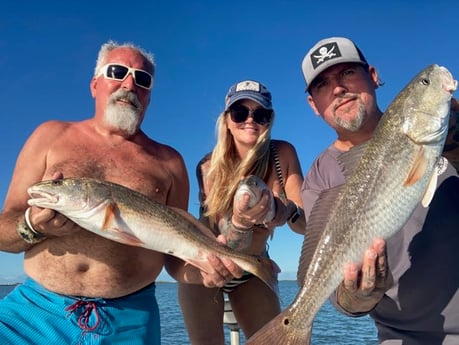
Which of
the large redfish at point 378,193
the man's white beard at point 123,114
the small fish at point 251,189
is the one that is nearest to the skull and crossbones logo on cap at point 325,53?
the large redfish at point 378,193

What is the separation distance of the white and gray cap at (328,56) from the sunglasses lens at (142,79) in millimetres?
1812

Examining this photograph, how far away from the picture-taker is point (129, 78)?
5.28 meters

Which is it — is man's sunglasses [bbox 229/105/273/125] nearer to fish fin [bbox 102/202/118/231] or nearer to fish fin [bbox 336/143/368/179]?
fish fin [bbox 336/143/368/179]

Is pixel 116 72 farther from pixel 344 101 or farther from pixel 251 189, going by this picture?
pixel 344 101

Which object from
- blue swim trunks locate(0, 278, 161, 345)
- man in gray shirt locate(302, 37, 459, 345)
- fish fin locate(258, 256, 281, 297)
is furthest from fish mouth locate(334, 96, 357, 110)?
blue swim trunks locate(0, 278, 161, 345)

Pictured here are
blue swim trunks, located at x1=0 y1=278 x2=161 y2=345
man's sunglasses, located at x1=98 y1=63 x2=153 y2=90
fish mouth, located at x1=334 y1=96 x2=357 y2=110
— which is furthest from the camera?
man's sunglasses, located at x1=98 y1=63 x2=153 y2=90

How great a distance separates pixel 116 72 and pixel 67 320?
8.96 ft

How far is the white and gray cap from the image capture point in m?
4.77

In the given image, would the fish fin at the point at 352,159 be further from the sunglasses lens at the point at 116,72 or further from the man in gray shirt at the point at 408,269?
the sunglasses lens at the point at 116,72

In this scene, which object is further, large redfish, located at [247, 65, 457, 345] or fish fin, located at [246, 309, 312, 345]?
fish fin, located at [246, 309, 312, 345]

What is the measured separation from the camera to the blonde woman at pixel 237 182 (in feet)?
18.4

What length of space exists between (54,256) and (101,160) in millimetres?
1103

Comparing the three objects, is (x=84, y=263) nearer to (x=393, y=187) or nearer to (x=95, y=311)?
(x=95, y=311)

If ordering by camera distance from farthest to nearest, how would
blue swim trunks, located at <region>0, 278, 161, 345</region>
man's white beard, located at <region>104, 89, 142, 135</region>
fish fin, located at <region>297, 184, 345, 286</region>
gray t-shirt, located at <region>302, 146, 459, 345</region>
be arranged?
man's white beard, located at <region>104, 89, 142, 135</region>
blue swim trunks, located at <region>0, 278, 161, 345</region>
gray t-shirt, located at <region>302, 146, 459, 345</region>
fish fin, located at <region>297, 184, 345, 286</region>
